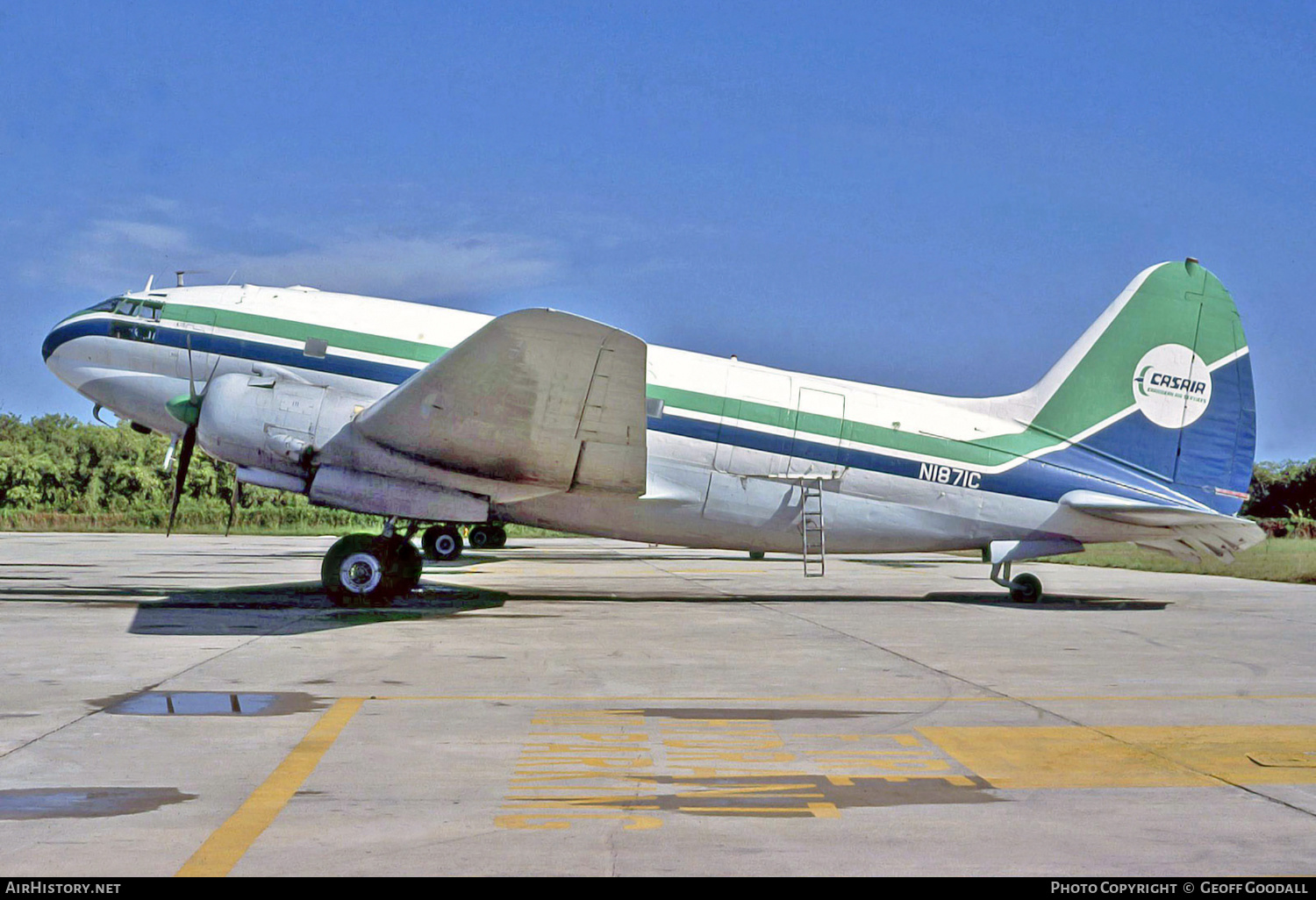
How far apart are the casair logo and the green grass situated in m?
6.18

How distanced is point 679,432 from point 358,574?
5489 mm

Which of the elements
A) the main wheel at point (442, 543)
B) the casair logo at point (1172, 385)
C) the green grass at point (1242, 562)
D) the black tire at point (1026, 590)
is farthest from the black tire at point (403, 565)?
the green grass at point (1242, 562)

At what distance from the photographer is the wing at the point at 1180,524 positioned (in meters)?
19.0

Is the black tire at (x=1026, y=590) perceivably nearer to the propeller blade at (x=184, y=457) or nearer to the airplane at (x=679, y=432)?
the airplane at (x=679, y=432)

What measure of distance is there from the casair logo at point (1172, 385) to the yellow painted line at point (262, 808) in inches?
656

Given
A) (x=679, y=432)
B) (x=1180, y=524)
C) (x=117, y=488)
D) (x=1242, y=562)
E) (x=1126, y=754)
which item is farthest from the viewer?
(x=117, y=488)

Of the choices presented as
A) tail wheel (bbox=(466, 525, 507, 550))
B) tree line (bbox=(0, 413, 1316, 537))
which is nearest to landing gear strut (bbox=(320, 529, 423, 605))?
tail wheel (bbox=(466, 525, 507, 550))

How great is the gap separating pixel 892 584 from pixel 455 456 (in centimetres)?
1312

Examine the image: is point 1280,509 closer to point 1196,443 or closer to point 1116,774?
point 1196,443

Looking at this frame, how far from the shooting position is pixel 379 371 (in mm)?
17828

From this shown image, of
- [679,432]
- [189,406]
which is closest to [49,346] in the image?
[189,406]

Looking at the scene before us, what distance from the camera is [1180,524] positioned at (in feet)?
62.9

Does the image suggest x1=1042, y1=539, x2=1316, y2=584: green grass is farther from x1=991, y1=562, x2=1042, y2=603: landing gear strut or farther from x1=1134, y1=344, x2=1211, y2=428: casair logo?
x1=991, y1=562, x2=1042, y2=603: landing gear strut

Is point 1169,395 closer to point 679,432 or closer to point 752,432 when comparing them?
point 752,432
